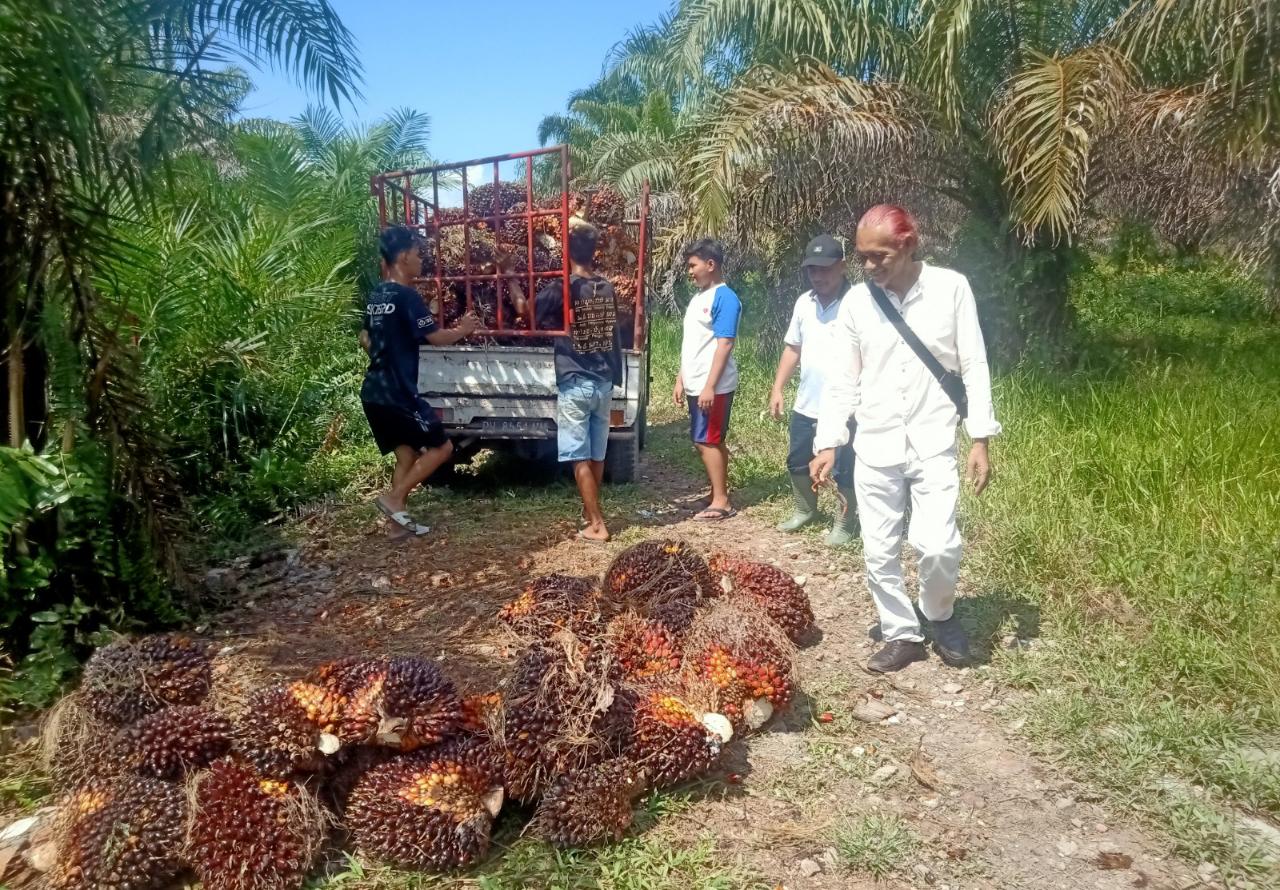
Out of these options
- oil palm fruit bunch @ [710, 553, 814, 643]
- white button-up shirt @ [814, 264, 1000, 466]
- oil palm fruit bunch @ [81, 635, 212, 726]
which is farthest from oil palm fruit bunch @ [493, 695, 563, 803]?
white button-up shirt @ [814, 264, 1000, 466]

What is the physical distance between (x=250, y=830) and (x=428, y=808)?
45 cm

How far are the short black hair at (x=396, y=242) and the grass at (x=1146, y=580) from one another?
2714 millimetres

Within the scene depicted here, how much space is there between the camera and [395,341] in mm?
5086

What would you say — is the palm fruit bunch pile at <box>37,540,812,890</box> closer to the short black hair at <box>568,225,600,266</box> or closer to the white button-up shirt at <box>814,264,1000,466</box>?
the white button-up shirt at <box>814,264,1000,466</box>

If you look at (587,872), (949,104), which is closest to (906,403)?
(587,872)

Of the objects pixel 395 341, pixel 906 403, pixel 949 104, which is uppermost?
pixel 949 104

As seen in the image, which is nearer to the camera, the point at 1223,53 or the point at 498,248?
the point at 1223,53

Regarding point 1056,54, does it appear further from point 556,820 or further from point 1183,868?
point 556,820

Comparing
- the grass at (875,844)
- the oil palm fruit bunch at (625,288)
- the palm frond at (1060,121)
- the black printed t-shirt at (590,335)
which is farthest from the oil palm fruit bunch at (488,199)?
the grass at (875,844)

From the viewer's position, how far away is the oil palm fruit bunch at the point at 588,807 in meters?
2.42

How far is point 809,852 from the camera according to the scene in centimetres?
252

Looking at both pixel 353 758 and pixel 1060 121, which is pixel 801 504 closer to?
pixel 353 758

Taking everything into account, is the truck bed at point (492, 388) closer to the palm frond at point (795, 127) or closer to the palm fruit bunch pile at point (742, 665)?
the palm frond at point (795, 127)

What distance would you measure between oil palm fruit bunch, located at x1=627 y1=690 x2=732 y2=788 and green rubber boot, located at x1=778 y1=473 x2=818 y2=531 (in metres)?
2.62
